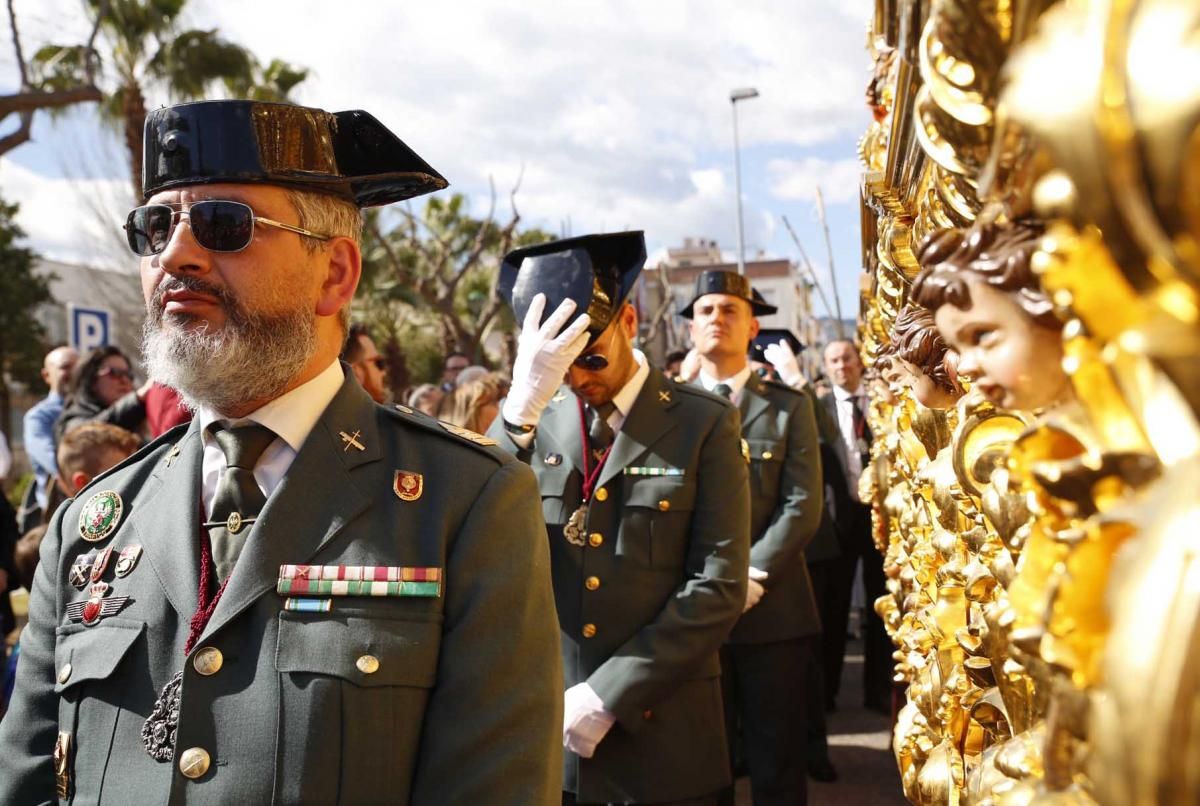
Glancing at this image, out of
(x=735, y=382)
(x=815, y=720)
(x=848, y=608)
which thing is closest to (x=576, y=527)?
(x=735, y=382)

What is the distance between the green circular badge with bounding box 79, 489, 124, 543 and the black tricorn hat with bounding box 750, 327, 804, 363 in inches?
227

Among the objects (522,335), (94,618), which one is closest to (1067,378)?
(94,618)

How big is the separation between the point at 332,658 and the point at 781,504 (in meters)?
3.31

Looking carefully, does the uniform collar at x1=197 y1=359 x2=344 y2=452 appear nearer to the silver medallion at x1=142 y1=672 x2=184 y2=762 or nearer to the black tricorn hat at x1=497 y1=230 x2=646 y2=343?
the silver medallion at x1=142 y1=672 x2=184 y2=762

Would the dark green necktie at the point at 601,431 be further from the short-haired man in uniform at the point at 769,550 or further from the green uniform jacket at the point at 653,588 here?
the short-haired man in uniform at the point at 769,550

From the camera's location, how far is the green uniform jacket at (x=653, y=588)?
2.98 metres

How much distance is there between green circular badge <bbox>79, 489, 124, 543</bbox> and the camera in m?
1.91

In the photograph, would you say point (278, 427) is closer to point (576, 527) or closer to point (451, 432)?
point (451, 432)

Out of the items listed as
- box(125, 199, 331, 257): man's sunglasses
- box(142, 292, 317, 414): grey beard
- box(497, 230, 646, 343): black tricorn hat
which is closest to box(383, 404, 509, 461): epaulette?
box(142, 292, 317, 414): grey beard

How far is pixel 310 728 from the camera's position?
1.56 m

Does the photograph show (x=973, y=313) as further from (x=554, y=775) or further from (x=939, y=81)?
(x=554, y=775)

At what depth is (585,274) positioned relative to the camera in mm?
3145

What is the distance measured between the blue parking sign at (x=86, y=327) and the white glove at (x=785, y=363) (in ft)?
15.3

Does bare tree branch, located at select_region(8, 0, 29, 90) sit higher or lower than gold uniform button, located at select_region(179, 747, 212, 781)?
higher
